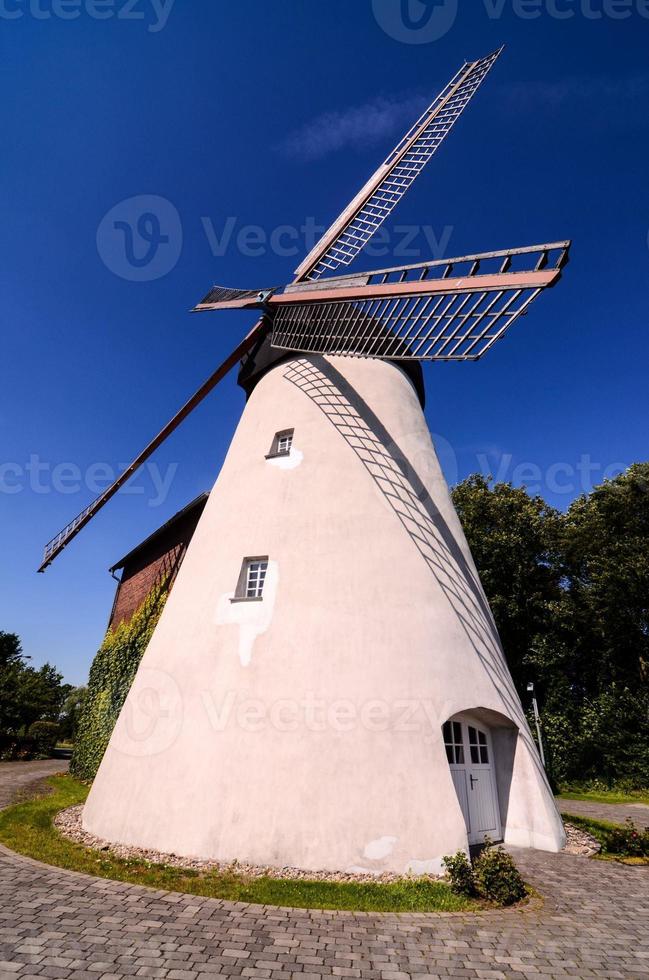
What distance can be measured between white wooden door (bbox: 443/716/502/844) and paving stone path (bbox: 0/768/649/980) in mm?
1939

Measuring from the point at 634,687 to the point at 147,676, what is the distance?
877 inches

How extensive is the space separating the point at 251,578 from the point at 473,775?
5.20 m

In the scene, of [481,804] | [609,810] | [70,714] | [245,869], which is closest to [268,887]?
[245,869]

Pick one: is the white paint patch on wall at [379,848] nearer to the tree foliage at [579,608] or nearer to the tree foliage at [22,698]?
the tree foliage at [579,608]

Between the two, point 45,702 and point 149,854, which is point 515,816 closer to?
point 149,854

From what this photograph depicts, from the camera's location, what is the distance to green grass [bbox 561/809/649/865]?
8.00m

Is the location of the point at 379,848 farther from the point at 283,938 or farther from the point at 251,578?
the point at 251,578

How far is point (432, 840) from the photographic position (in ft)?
21.5

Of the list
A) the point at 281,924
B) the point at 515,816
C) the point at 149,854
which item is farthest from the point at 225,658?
the point at 515,816

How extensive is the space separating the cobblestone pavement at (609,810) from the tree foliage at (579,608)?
4418 millimetres

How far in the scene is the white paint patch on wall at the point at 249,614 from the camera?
316 inches

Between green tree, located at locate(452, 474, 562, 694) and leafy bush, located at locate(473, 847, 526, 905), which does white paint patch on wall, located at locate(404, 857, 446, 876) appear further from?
green tree, located at locate(452, 474, 562, 694)

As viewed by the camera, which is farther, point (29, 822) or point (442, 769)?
point (29, 822)

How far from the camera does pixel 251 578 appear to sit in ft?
29.8
